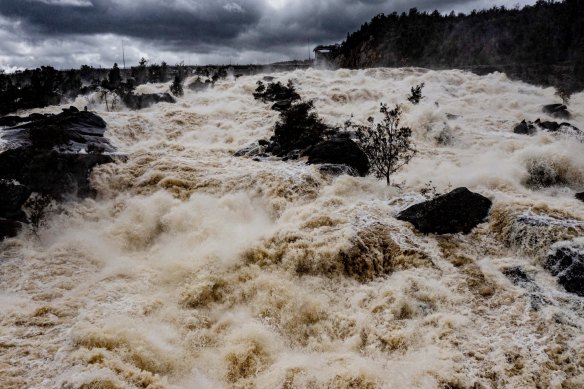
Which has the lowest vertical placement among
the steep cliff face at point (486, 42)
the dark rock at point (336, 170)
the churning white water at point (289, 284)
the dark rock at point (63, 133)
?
the churning white water at point (289, 284)

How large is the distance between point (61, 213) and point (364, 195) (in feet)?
25.6

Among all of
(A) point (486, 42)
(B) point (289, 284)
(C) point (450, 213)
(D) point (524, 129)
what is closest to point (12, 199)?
(B) point (289, 284)

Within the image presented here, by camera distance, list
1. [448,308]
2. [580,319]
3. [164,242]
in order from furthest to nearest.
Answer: [164,242], [448,308], [580,319]

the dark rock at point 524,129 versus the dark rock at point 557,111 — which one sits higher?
the dark rock at point 557,111

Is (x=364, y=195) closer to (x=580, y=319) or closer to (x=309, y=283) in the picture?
(x=309, y=283)

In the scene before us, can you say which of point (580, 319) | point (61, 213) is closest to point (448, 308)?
point (580, 319)

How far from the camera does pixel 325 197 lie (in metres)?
9.63

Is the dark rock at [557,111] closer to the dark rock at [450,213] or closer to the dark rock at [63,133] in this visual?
the dark rock at [450,213]

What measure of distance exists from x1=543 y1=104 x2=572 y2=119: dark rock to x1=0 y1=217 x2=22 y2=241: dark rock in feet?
76.0

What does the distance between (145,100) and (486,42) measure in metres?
41.2

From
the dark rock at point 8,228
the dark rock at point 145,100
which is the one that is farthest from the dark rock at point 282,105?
the dark rock at point 8,228

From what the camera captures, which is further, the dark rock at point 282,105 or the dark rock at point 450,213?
the dark rock at point 282,105

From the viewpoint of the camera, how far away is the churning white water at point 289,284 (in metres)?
5.10

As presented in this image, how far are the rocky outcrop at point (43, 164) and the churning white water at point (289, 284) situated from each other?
625 mm
